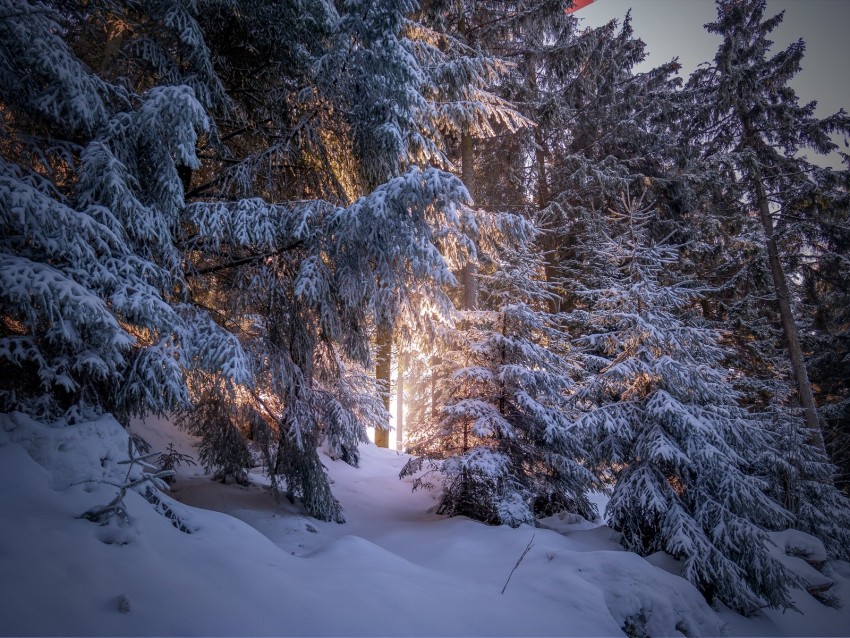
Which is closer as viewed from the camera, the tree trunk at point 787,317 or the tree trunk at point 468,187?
the tree trunk at point 468,187

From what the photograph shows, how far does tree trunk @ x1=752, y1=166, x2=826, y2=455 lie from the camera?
10070mm

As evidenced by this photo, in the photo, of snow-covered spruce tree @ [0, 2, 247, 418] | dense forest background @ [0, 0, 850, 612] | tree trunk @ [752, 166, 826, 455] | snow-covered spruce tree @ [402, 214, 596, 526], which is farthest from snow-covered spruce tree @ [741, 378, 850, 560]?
snow-covered spruce tree @ [0, 2, 247, 418]

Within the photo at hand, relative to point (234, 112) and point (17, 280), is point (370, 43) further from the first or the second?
point (17, 280)

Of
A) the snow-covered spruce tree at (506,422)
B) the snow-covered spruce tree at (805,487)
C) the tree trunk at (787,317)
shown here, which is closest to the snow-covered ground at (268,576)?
the snow-covered spruce tree at (506,422)

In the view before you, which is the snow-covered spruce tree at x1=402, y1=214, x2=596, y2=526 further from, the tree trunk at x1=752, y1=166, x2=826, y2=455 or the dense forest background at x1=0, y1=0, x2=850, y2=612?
the tree trunk at x1=752, y1=166, x2=826, y2=455

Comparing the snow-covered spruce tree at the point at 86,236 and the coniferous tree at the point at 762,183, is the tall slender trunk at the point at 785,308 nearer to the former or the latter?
the coniferous tree at the point at 762,183

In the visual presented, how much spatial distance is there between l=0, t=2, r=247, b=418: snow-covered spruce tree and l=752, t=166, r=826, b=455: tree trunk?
13.1 meters

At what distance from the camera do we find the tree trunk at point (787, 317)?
10070 millimetres

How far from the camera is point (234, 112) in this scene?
5730 mm

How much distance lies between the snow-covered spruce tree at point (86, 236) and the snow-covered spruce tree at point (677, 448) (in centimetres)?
522

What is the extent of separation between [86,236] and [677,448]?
6926 millimetres

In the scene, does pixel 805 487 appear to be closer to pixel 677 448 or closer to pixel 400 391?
pixel 677 448

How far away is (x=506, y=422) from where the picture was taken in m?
6.53

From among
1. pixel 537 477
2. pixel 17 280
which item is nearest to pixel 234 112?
pixel 17 280
